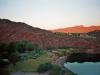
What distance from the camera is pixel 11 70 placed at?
13.5 feet

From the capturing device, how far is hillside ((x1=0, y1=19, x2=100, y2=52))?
166 inches

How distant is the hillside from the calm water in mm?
357

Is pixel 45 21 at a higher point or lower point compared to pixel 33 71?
higher

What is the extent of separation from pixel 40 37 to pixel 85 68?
1.08m

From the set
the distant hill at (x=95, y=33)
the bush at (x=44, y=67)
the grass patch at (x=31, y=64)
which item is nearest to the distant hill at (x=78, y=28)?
the distant hill at (x=95, y=33)

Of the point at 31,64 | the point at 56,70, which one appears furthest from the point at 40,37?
the point at 56,70

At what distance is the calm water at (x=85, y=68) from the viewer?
395 centimetres

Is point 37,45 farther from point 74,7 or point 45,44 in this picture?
point 74,7

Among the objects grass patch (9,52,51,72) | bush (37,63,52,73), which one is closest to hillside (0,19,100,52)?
grass patch (9,52,51,72)

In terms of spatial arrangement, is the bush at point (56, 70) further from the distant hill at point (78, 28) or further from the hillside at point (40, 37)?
the distant hill at point (78, 28)

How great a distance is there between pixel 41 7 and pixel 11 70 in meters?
1.43

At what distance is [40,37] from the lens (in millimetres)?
4281

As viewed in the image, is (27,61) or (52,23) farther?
(52,23)

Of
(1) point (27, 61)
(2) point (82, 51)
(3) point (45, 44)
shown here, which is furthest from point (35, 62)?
(2) point (82, 51)
